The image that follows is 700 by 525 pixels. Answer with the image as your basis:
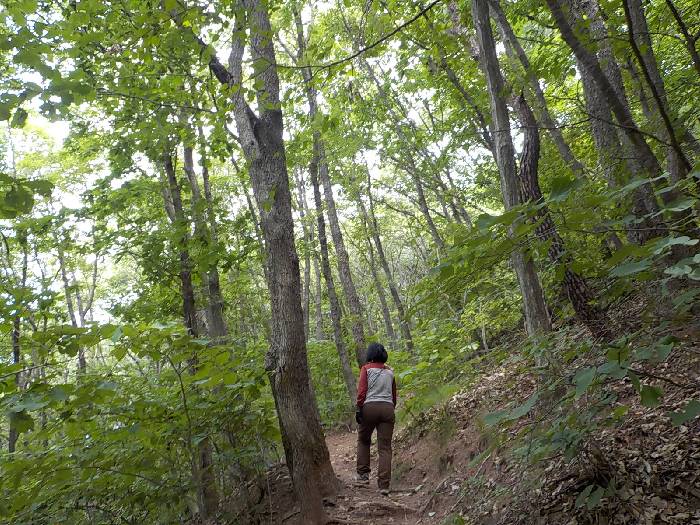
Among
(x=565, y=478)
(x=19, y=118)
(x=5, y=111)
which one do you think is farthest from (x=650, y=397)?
(x=19, y=118)

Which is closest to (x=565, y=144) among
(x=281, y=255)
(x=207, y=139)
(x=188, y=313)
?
(x=281, y=255)

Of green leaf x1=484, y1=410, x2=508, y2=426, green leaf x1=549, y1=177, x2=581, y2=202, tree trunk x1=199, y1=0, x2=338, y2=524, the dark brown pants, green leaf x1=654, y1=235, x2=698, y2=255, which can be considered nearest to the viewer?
green leaf x1=654, y1=235, x2=698, y2=255

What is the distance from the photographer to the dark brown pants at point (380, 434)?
19.5 feet

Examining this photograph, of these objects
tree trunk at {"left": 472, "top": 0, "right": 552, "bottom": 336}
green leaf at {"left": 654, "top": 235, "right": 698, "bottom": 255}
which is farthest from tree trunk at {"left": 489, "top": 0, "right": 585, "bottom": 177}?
green leaf at {"left": 654, "top": 235, "right": 698, "bottom": 255}

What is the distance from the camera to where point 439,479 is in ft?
19.0

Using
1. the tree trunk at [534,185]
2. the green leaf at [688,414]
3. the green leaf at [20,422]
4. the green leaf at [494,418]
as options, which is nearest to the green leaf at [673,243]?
the green leaf at [688,414]

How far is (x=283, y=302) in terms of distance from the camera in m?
4.85

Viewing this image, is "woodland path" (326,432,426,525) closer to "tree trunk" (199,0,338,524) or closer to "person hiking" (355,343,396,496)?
"tree trunk" (199,0,338,524)

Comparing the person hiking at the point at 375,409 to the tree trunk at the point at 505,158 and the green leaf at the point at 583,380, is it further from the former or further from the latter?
the green leaf at the point at 583,380

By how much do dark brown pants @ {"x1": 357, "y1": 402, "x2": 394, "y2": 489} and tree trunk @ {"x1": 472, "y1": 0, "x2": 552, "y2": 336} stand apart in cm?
264

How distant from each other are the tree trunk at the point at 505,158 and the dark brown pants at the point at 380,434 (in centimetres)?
264

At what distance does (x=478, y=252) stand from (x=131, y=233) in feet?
23.0

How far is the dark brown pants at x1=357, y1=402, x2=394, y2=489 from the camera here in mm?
5949

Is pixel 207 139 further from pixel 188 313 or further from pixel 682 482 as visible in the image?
pixel 682 482
